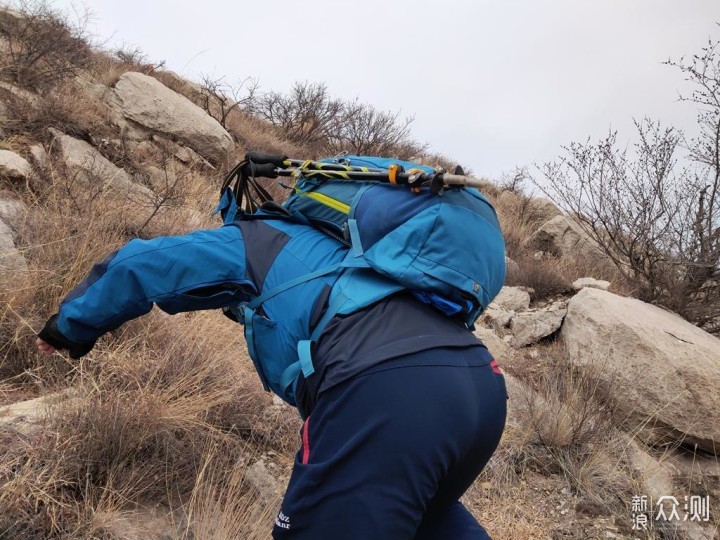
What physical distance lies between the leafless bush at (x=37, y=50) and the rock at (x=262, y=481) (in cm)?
535

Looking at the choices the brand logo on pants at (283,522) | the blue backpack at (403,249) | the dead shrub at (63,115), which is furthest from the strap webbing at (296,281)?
the dead shrub at (63,115)

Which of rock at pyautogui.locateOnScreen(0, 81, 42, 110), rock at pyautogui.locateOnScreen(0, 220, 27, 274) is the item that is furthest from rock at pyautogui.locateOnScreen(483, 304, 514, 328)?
rock at pyautogui.locateOnScreen(0, 81, 42, 110)

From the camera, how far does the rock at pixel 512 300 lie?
631 cm

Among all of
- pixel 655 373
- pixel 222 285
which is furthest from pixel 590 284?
pixel 222 285

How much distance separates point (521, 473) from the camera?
3.38m

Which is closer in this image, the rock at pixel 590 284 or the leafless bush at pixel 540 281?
the rock at pixel 590 284

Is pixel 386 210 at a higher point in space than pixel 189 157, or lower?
higher

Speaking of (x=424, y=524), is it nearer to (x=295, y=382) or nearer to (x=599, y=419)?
(x=295, y=382)

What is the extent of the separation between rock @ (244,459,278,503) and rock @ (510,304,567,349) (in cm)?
352

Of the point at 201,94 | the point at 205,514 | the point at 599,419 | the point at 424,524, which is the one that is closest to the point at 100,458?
the point at 205,514

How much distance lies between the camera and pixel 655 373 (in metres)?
4.02

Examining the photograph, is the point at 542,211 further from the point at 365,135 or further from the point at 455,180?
the point at 455,180

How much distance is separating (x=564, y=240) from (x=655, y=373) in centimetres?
569

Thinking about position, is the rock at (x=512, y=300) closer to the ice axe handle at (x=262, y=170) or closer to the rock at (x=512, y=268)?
the rock at (x=512, y=268)
